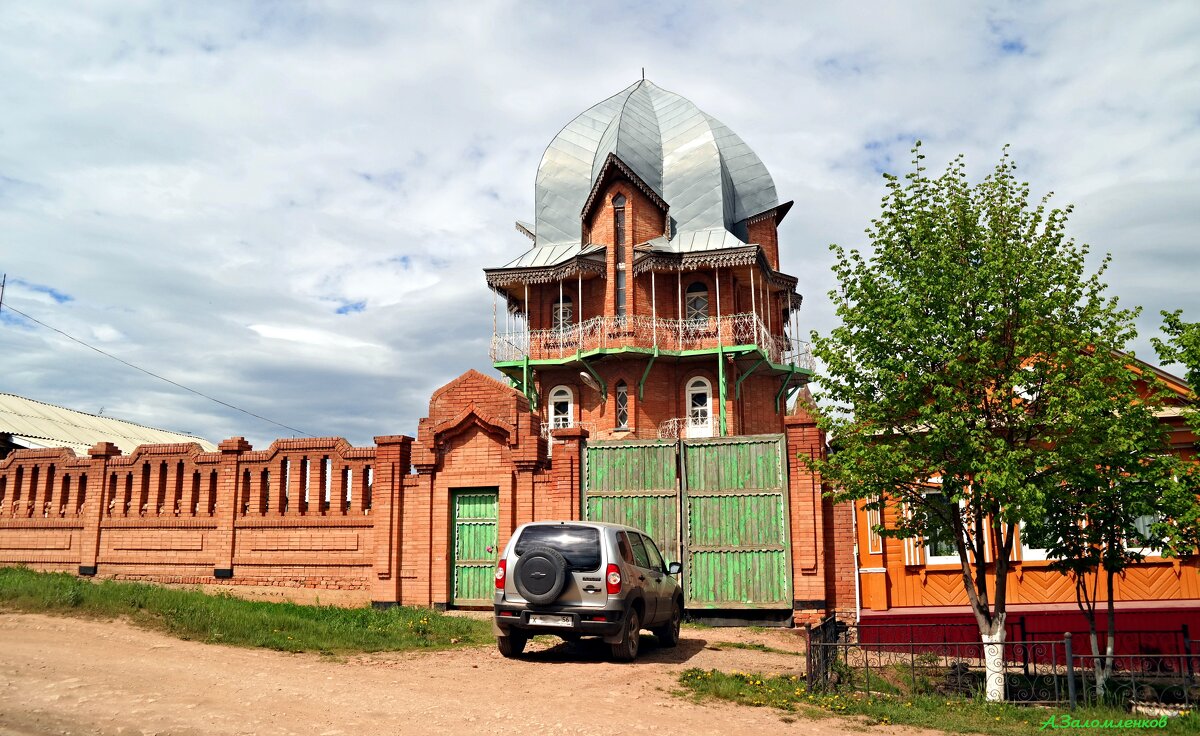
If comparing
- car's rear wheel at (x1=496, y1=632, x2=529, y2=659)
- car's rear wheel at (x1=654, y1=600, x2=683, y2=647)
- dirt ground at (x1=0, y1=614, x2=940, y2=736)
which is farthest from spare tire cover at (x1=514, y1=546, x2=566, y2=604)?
car's rear wheel at (x1=654, y1=600, x2=683, y2=647)

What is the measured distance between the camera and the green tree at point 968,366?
10.4 m

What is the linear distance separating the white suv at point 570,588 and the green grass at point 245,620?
188 cm

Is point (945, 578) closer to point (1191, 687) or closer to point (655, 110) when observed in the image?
point (1191, 687)

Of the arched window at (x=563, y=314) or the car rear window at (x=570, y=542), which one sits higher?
the arched window at (x=563, y=314)


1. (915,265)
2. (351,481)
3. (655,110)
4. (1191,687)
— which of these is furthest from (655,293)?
(1191,687)

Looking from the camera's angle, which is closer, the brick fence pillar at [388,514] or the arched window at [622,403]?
the brick fence pillar at [388,514]

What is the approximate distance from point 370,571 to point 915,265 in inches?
438

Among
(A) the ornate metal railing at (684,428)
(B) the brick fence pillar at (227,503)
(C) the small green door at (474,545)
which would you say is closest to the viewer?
(C) the small green door at (474,545)

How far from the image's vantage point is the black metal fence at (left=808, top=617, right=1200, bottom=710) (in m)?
9.48

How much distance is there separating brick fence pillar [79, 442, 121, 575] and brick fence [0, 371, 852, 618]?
0.11 ft

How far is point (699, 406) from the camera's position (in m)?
27.4

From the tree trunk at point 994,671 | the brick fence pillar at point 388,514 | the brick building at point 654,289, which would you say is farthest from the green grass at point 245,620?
the brick building at point 654,289

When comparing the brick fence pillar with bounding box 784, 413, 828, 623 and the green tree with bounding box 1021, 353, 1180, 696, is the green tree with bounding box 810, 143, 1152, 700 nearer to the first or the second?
the green tree with bounding box 1021, 353, 1180, 696

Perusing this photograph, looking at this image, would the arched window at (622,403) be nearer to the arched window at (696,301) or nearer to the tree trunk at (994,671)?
the arched window at (696,301)
